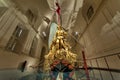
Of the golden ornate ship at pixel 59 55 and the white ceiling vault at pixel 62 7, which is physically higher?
the white ceiling vault at pixel 62 7

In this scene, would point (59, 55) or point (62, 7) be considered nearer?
point (59, 55)

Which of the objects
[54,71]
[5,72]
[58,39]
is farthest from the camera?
[58,39]

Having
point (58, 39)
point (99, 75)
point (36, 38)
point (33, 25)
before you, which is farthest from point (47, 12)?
point (99, 75)

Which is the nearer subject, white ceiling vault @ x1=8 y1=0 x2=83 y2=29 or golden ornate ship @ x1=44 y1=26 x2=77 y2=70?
golden ornate ship @ x1=44 y1=26 x2=77 y2=70

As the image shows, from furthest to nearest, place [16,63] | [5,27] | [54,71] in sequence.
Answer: [16,63], [5,27], [54,71]

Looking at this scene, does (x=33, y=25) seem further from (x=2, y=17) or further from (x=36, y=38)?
(x=2, y=17)

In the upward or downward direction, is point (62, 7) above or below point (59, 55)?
above

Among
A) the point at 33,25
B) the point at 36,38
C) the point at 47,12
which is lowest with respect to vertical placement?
the point at 36,38

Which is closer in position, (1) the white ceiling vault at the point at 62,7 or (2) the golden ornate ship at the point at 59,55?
(2) the golden ornate ship at the point at 59,55

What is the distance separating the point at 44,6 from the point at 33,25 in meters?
0.97

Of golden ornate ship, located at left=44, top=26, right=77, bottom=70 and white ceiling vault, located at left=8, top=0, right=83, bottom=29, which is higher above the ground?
white ceiling vault, located at left=8, top=0, right=83, bottom=29

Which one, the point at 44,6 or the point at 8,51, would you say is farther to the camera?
the point at 44,6

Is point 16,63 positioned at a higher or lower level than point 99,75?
higher

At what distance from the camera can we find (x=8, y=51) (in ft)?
6.98
